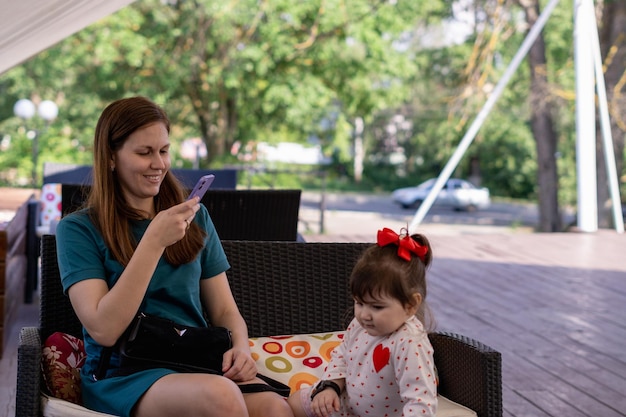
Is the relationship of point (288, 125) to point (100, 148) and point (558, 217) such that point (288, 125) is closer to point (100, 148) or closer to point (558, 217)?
point (558, 217)

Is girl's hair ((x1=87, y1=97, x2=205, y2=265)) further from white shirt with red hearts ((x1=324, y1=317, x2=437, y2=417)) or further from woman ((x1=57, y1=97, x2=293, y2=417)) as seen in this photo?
white shirt with red hearts ((x1=324, y1=317, x2=437, y2=417))

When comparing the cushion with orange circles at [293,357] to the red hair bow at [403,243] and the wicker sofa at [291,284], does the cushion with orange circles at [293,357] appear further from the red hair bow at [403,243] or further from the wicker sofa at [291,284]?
the red hair bow at [403,243]

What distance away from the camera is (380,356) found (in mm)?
1901

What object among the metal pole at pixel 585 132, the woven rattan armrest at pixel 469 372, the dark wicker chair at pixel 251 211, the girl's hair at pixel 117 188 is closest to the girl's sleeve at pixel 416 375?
the woven rattan armrest at pixel 469 372

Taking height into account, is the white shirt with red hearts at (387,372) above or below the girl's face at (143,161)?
below

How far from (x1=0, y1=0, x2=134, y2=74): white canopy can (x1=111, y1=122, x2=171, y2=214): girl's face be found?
1.75 metres

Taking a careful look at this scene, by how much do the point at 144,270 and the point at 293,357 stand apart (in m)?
0.59

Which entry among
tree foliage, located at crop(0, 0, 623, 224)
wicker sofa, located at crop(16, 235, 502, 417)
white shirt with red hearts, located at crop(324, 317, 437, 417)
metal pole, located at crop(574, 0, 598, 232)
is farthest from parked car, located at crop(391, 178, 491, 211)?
white shirt with red hearts, located at crop(324, 317, 437, 417)

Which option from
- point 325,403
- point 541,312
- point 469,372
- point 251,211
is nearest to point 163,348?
point 325,403

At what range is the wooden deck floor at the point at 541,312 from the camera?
3.51 metres

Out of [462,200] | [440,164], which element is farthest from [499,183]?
[462,200]

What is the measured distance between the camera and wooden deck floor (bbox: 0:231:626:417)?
3514 millimetres

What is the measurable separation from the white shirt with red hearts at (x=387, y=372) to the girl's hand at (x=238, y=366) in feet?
0.57

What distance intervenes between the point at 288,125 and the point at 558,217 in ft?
21.4
